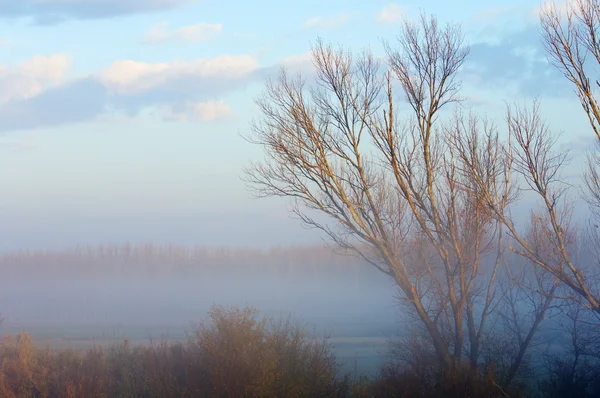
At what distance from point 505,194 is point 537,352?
1277 cm

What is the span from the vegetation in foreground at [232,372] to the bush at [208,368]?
0.02m

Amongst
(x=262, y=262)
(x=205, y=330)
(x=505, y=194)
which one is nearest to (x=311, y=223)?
Answer: (x=205, y=330)

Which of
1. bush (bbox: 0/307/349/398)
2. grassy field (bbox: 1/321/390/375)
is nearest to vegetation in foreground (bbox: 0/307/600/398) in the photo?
bush (bbox: 0/307/349/398)

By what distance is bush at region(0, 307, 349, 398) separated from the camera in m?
11.7

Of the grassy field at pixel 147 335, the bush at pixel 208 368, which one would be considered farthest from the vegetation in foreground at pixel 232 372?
the grassy field at pixel 147 335

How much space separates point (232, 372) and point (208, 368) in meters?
0.57

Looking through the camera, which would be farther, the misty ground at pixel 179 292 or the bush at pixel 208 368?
the misty ground at pixel 179 292

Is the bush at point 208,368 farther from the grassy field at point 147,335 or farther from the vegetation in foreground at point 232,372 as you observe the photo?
the grassy field at point 147,335

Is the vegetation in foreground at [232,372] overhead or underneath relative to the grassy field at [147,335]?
overhead

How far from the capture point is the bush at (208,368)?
38.3ft

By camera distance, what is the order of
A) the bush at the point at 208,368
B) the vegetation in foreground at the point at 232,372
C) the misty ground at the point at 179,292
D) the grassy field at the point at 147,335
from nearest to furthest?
the vegetation in foreground at the point at 232,372, the bush at the point at 208,368, the grassy field at the point at 147,335, the misty ground at the point at 179,292

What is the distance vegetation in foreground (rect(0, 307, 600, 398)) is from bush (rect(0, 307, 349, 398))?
2cm

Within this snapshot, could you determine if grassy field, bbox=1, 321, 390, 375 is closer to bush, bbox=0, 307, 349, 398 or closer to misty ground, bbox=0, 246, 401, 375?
misty ground, bbox=0, 246, 401, 375

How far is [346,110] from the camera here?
14211mm
